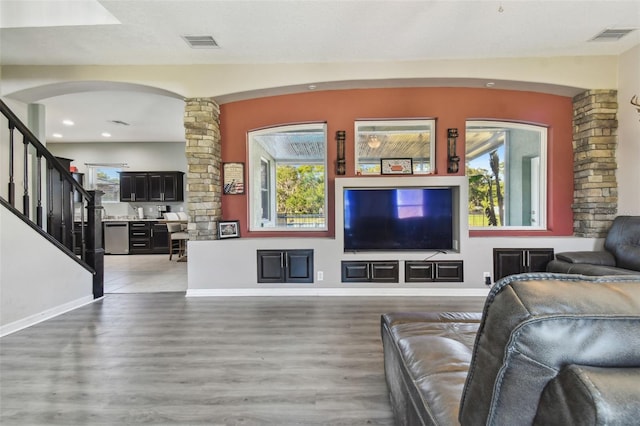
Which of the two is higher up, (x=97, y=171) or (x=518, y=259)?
(x=97, y=171)

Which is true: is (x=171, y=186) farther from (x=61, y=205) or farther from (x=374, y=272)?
(x=374, y=272)

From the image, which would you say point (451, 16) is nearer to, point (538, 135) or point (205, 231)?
point (538, 135)

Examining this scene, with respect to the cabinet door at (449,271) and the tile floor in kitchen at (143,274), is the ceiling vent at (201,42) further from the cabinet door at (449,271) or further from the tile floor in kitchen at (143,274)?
the cabinet door at (449,271)

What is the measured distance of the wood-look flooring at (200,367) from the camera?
1.74 meters

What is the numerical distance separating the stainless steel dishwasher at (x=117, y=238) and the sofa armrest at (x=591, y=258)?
9186 millimetres

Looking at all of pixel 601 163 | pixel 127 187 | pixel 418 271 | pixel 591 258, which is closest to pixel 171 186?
pixel 127 187

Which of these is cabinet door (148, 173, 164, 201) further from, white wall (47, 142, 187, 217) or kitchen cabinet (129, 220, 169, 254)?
kitchen cabinet (129, 220, 169, 254)

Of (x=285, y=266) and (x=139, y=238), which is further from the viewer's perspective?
(x=139, y=238)

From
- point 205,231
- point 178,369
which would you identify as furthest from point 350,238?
point 178,369

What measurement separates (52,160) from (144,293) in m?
2.05

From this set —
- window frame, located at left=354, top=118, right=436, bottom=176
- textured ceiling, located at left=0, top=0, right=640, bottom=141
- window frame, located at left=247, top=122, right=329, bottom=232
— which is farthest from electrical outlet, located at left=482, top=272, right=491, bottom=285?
textured ceiling, located at left=0, top=0, right=640, bottom=141

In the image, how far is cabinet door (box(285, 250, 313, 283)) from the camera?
4.12m

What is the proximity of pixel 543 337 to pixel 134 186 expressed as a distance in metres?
9.67

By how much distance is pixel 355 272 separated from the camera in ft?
13.4
